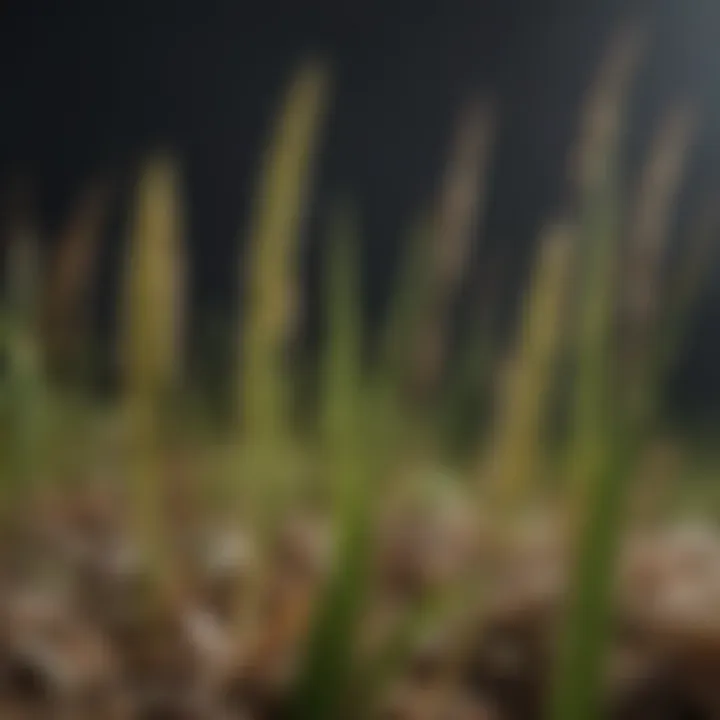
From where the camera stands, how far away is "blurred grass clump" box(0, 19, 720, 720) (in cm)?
67

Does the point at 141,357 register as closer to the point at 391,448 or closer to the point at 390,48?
the point at 391,448

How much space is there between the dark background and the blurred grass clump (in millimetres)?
86

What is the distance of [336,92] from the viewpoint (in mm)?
1029

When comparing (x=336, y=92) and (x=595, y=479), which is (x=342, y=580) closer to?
(x=595, y=479)

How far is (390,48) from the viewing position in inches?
41.1

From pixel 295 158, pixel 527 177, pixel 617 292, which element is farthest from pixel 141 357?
pixel 527 177

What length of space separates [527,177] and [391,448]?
0.29 metres

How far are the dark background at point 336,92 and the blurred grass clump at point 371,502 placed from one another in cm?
9

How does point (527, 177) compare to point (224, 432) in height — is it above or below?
above

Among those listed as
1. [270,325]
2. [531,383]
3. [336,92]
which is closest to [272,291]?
[270,325]

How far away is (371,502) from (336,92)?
0.42 m

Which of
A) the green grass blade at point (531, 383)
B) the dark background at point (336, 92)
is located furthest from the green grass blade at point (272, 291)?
the dark background at point (336, 92)

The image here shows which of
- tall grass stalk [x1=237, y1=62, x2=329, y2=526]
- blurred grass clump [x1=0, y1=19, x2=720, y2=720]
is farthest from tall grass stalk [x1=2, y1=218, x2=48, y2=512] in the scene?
tall grass stalk [x1=237, y1=62, x2=329, y2=526]

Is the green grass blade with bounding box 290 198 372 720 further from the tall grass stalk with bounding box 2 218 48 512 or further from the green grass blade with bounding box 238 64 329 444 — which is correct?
the tall grass stalk with bounding box 2 218 48 512
